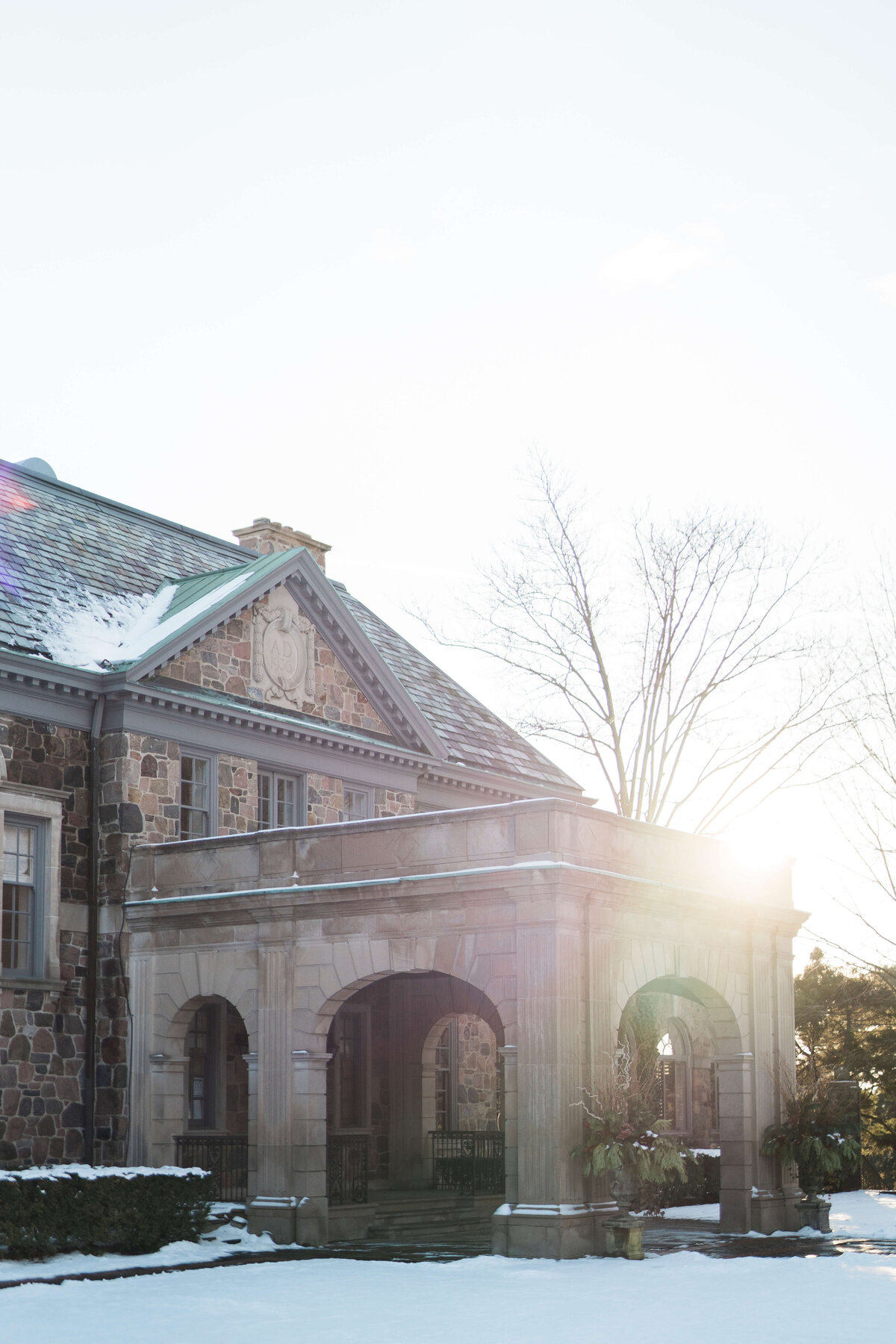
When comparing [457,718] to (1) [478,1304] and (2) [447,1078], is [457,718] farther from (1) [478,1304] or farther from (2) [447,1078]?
(1) [478,1304]

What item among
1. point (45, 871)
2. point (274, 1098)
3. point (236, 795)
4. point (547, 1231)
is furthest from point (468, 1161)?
point (45, 871)

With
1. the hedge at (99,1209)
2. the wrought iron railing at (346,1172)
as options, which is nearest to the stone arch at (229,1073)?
the wrought iron railing at (346,1172)

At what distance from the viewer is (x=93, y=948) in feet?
70.3

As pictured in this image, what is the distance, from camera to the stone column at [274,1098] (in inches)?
770

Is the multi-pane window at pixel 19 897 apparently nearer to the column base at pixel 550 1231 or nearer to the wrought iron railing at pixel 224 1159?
the wrought iron railing at pixel 224 1159

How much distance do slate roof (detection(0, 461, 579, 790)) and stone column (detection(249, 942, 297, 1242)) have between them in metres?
5.22

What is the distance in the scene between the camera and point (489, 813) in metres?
19.1

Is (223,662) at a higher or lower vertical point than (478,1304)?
higher

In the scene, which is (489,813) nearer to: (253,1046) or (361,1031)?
(253,1046)

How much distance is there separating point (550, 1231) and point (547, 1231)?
35mm

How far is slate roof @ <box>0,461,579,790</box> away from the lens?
2261 centimetres

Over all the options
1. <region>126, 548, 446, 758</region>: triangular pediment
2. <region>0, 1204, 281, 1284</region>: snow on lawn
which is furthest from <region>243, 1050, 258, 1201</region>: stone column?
<region>126, 548, 446, 758</region>: triangular pediment

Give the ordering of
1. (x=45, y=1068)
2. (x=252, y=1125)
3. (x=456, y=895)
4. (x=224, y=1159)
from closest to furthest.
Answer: (x=456, y=895) < (x=252, y=1125) < (x=45, y=1068) < (x=224, y=1159)

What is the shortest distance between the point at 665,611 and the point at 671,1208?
1287cm
